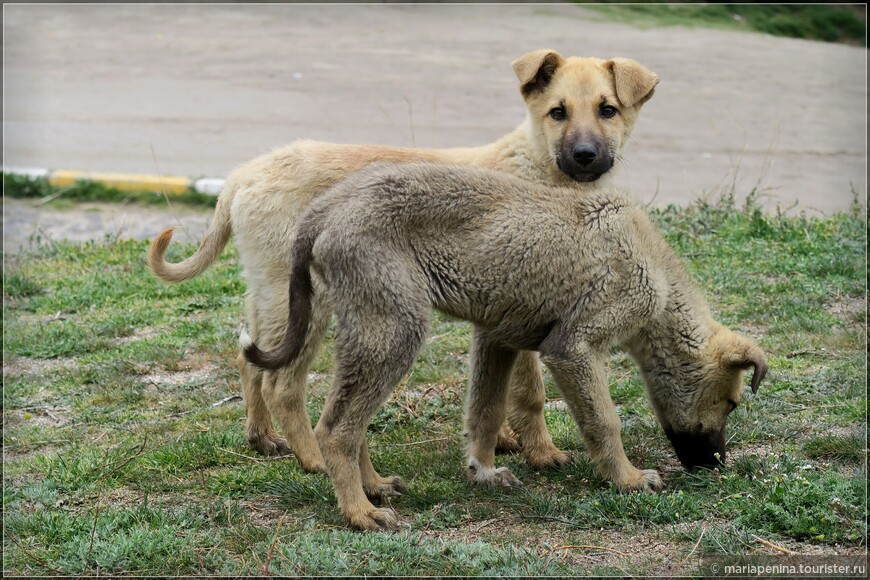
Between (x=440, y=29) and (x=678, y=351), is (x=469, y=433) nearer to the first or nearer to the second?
(x=678, y=351)

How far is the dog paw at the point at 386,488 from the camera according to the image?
522cm

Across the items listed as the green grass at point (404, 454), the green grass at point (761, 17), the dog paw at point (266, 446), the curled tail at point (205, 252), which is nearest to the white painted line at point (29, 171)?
the green grass at point (404, 454)

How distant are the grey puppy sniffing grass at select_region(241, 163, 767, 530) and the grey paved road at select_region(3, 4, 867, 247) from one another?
17.6 feet

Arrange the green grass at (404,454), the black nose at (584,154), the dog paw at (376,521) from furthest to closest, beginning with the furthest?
1. the black nose at (584,154)
2. the dog paw at (376,521)
3. the green grass at (404,454)

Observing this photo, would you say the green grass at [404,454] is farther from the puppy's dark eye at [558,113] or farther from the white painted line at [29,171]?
the white painted line at [29,171]

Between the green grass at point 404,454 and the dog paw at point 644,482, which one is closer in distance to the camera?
the green grass at point 404,454

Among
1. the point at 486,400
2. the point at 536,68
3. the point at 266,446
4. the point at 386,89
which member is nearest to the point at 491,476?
the point at 486,400

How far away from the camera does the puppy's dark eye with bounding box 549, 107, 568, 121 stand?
6.06 m

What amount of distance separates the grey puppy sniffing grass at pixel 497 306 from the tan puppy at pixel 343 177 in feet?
1.09

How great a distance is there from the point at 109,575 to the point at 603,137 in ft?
11.3

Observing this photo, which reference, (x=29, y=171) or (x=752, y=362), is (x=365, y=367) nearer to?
(x=752, y=362)

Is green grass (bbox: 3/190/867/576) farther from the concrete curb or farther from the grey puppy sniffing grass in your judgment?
the concrete curb

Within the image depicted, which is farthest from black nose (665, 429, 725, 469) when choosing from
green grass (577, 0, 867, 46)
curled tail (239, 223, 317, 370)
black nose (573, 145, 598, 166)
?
green grass (577, 0, 867, 46)

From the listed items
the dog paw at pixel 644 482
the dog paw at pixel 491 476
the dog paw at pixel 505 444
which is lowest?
the dog paw at pixel 505 444
